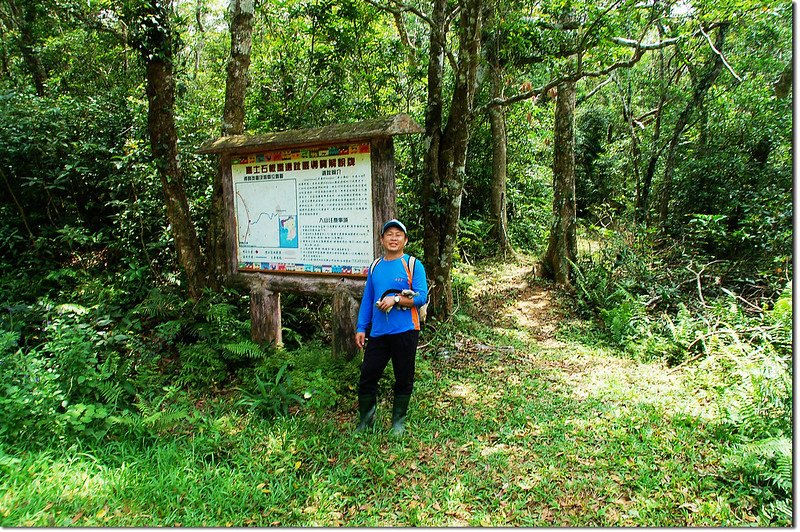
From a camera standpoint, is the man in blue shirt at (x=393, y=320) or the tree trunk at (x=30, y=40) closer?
the man in blue shirt at (x=393, y=320)

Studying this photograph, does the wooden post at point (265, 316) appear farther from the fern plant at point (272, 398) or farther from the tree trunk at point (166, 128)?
the tree trunk at point (166, 128)

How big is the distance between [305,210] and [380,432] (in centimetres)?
248

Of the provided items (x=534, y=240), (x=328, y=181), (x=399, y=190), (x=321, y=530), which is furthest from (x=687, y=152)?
(x=321, y=530)

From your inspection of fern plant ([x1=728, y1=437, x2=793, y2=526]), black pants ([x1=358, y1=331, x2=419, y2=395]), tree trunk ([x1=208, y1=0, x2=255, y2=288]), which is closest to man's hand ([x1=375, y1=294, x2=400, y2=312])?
black pants ([x1=358, y1=331, x2=419, y2=395])

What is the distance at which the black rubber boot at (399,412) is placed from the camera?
4.11m

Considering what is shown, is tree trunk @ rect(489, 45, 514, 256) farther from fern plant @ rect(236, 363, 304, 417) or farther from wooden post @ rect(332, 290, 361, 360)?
fern plant @ rect(236, 363, 304, 417)

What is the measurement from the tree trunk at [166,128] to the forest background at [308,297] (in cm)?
3

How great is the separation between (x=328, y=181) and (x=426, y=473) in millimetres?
3004

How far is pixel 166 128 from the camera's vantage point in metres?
5.82

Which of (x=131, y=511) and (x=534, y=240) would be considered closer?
(x=131, y=511)

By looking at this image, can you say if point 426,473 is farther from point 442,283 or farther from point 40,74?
point 40,74

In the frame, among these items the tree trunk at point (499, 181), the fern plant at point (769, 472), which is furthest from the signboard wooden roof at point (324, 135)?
the tree trunk at point (499, 181)

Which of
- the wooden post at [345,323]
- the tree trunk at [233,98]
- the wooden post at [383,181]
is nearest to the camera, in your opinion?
the wooden post at [383,181]

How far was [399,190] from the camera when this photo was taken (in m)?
8.70
